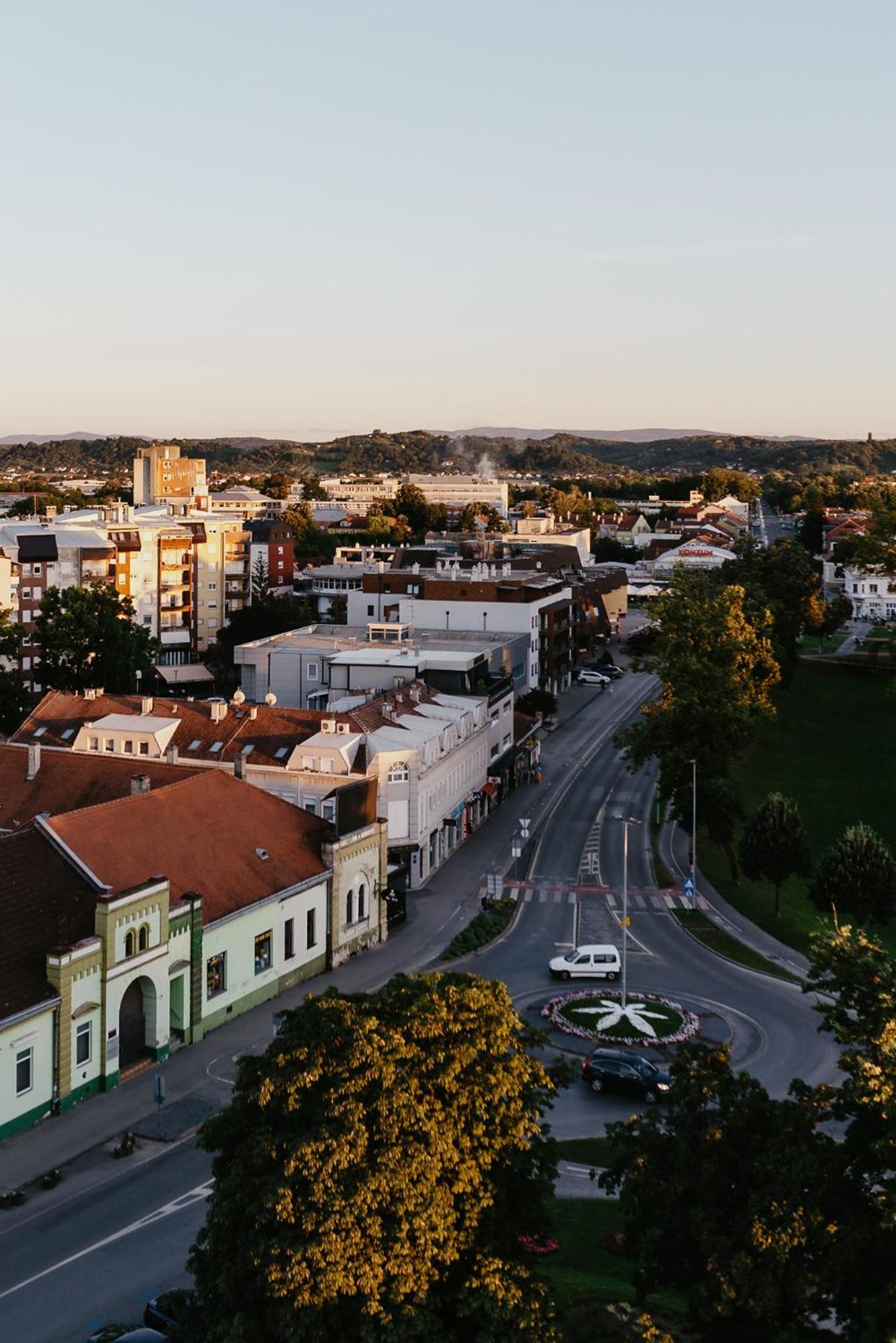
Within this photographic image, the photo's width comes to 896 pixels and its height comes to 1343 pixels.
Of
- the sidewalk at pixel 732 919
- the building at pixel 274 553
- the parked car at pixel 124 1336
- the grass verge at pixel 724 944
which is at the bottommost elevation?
the sidewalk at pixel 732 919

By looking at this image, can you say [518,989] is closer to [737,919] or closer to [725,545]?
[737,919]

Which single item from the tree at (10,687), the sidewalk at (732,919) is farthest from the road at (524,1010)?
the tree at (10,687)

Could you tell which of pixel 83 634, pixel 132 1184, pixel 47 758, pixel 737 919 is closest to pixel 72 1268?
pixel 132 1184

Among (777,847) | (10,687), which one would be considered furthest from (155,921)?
(10,687)

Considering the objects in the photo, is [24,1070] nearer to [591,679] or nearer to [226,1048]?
[226,1048]

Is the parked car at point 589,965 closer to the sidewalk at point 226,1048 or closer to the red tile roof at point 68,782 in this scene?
the sidewalk at point 226,1048
